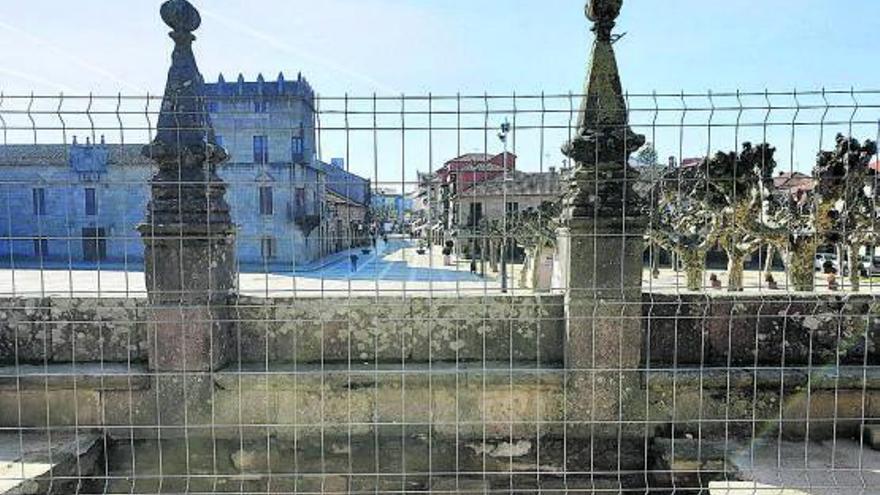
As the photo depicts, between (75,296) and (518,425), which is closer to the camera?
(518,425)

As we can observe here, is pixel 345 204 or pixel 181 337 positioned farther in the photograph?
pixel 345 204

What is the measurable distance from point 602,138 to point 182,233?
342 centimetres

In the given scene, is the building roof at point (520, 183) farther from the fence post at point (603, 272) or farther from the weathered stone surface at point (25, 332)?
the weathered stone surface at point (25, 332)

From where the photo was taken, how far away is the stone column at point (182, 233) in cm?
473

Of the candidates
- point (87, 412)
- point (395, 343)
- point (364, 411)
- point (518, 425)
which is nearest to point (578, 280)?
point (518, 425)

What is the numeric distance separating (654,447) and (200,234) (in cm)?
404

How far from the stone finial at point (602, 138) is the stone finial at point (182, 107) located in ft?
9.88

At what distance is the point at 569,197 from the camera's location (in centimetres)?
479

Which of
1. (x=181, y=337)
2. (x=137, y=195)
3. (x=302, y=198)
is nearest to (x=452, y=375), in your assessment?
(x=181, y=337)

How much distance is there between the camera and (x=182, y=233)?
15.4 ft

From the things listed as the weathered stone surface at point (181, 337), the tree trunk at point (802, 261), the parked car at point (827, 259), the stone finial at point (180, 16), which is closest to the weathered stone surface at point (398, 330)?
the weathered stone surface at point (181, 337)

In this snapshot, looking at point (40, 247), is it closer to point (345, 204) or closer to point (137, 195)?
point (345, 204)

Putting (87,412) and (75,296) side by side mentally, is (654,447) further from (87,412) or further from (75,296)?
(75,296)

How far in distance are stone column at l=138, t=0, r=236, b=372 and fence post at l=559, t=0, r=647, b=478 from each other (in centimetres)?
290
